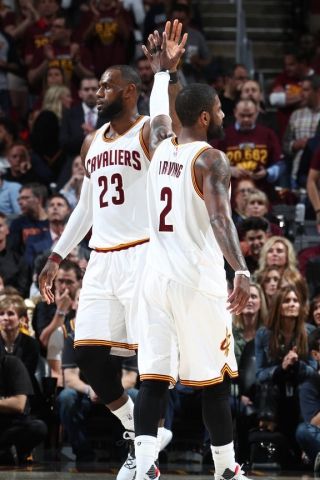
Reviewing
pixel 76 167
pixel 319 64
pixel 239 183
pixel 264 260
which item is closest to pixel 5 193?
pixel 76 167

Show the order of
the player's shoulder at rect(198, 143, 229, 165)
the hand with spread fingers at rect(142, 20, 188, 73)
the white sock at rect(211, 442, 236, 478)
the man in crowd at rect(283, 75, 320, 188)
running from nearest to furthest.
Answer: the player's shoulder at rect(198, 143, 229, 165) → the white sock at rect(211, 442, 236, 478) → the hand with spread fingers at rect(142, 20, 188, 73) → the man in crowd at rect(283, 75, 320, 188)

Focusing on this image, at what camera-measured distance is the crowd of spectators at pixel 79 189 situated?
8828mm

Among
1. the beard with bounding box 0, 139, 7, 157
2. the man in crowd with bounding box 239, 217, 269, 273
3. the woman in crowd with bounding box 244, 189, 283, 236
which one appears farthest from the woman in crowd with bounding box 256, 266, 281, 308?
the beard with bounding box 0, 139, 7, 157

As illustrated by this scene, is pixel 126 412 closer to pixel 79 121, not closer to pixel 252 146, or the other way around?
pixel 252 146

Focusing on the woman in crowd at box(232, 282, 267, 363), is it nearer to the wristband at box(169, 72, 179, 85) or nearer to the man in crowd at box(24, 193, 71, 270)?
the man in crowd at box(24, 193, 71, 270)

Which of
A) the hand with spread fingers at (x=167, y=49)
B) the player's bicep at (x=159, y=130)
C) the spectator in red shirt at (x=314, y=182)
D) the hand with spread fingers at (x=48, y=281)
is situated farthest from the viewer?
the spectator in red shirt at (x=314, y=182)

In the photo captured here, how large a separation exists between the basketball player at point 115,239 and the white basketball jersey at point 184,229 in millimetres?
652

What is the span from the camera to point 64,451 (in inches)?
372

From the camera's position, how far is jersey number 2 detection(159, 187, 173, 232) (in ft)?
19.8

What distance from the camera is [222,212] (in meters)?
5.78

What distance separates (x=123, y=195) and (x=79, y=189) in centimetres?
514

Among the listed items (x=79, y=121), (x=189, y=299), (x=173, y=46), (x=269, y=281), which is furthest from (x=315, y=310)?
(x=79, y=121)

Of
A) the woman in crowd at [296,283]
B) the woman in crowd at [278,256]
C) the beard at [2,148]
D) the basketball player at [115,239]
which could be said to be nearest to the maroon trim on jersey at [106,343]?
the basketball player at [115,239]

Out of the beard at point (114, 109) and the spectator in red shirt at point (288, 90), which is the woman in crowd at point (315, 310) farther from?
the spectator in red shirt at point (288, 90)
